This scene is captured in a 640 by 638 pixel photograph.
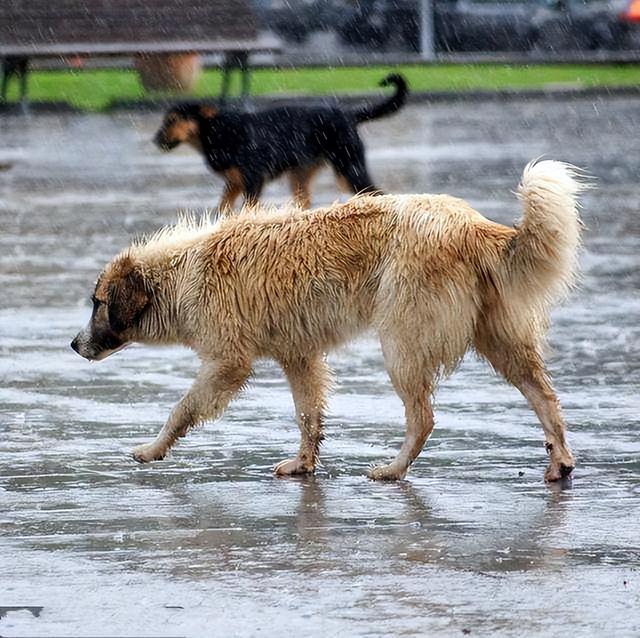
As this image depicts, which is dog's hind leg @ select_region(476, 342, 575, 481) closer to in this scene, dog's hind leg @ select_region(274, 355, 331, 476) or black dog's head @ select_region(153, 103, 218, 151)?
dog's hind leg @ select_region(274, 355, 331, 476)

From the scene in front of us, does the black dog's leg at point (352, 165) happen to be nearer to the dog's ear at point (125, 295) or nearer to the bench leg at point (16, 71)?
the dog's ear at point (125, 295)

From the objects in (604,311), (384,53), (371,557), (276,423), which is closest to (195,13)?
(384,53)

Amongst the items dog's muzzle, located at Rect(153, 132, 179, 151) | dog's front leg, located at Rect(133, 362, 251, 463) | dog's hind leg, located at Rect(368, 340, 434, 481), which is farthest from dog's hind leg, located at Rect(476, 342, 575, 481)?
dog's muzzle, located at Rect(153, 132, 179, 151)

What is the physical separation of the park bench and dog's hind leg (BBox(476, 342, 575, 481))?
1926 cm

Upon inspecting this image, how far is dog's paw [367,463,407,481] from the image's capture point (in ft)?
22.3

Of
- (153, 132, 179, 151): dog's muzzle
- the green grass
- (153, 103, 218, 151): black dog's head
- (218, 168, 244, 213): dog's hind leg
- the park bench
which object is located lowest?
the green grass

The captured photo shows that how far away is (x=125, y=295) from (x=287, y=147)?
314 inches

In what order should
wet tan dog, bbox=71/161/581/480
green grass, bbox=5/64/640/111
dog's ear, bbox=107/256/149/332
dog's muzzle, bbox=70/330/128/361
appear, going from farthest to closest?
green grass, bbox=5/64/640/111, dog's muzzle, bbox=70/330/128/361, dog's ear, bbox=107/256/149/332, wet tan dog, bbox=71/161/581/480

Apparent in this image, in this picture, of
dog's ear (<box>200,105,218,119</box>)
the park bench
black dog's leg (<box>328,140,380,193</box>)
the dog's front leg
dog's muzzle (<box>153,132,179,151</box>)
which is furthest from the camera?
the park bench

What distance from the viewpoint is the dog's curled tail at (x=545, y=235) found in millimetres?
6574

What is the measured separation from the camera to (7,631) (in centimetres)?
493

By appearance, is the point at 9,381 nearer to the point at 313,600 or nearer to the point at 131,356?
the point at 131,356

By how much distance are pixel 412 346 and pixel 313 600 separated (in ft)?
5.83

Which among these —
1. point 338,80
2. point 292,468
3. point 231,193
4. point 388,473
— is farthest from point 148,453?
point 338,80
